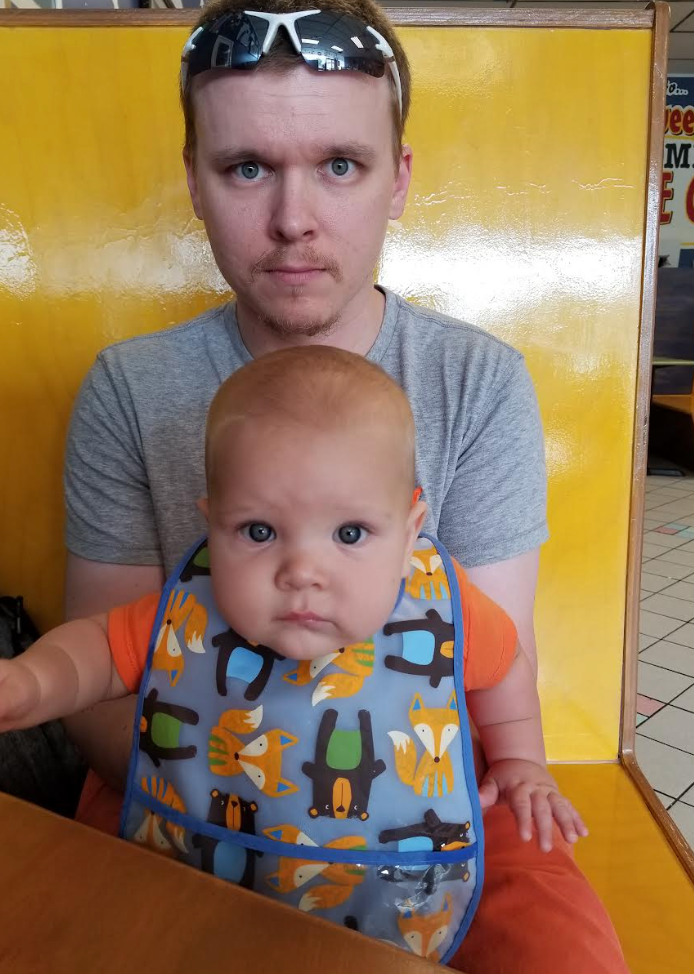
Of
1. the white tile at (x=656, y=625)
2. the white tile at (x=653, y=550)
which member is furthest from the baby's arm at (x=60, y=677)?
the white tile at (x=653, y=550)

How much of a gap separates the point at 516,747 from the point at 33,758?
2.91 feet

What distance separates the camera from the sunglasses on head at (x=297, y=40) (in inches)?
41.0

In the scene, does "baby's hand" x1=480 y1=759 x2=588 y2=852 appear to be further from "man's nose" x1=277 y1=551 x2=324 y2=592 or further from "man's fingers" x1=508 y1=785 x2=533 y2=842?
"man's nose" x1=277 y1=551 x2=324 y2=592

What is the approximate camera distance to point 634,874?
1273 millimetres

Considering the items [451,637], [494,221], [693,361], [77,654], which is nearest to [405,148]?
[494,221]

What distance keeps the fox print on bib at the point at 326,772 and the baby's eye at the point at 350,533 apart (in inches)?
7.2

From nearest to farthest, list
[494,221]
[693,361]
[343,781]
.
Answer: [343,781] → [494,221] → [693,361]

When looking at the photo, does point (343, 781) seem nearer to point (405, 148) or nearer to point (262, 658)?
point (262, 658)

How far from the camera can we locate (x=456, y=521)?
1.26 meters

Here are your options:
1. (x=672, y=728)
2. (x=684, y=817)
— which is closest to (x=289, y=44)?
(x=684, y=817)

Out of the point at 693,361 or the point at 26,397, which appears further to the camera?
the point at 693,361

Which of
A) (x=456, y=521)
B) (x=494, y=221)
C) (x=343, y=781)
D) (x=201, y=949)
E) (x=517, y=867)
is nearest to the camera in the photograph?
(x=201, y=949)

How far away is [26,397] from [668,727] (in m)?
2.47

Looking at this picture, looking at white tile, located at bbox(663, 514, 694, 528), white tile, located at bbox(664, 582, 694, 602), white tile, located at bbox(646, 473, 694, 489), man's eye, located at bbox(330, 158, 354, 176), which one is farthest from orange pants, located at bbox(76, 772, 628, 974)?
white tile, located at bbox(646, 473, 694, 489)
